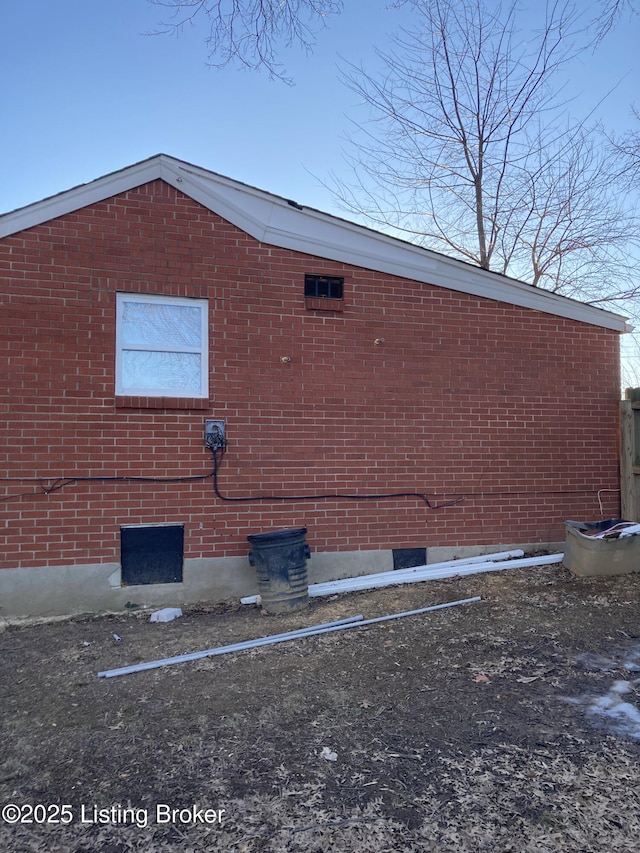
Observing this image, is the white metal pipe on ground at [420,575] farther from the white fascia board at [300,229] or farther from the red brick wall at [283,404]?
the white fascia board at [300,229]

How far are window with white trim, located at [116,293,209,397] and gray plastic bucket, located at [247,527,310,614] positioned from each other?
175 cm

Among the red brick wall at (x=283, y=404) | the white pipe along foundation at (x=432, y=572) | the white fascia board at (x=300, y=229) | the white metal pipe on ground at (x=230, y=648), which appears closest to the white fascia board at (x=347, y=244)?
the white fascia board at (x=300, y=229)

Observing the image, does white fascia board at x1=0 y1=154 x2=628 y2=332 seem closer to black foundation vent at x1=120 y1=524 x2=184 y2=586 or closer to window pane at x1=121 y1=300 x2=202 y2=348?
window pane at x1=121 y1=300 x2=202 y2=348

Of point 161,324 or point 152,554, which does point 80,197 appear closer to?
point 161,324

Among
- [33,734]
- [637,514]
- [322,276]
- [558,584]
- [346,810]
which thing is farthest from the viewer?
[637,514]

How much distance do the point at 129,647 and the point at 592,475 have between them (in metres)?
5.84

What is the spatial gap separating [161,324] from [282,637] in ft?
11.3

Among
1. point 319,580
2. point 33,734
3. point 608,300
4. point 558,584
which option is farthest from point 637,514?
point 608,300

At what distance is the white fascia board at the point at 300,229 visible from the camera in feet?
19.2

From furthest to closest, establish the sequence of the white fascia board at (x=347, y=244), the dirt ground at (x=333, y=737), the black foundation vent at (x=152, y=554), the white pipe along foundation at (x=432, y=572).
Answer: the white fascia board at (x=347, y=244) < the white pipe along foundation at (x=432, y=572) < the black foundation vent at (x=152, y=554) < the dirt ground at (x=333, y=737)

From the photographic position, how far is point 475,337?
22.8ft

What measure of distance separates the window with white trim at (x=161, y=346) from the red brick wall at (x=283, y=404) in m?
0.13

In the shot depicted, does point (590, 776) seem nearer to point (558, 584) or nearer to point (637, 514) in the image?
point (558, 584)

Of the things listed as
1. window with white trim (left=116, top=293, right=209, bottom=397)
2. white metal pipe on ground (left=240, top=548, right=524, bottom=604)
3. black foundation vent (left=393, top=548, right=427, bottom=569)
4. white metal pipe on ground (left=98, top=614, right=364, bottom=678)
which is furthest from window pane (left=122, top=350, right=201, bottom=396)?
black foundation vent (left=393, top=548, right=427, bottom=569)
